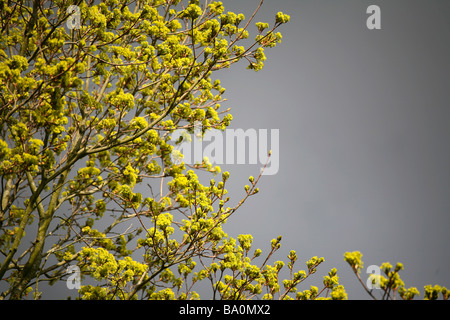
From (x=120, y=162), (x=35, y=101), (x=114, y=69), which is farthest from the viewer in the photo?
(x=120, y=162)

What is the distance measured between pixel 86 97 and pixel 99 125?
389mm

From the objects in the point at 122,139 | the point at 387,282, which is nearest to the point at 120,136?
the point at 122,139

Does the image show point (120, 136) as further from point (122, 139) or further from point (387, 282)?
point (387, 282)

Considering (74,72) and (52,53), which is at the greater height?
(52,53)

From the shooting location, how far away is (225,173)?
404 cm

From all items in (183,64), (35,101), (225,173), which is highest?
(183,64)
